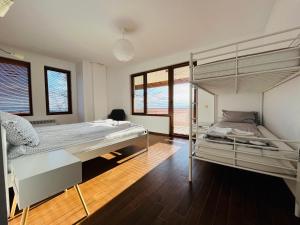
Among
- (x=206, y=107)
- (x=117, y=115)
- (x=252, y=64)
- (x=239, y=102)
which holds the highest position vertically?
(x=252, y=64)

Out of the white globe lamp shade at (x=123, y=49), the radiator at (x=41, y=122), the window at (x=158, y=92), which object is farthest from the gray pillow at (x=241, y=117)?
the radiator at (x=41, y=122)

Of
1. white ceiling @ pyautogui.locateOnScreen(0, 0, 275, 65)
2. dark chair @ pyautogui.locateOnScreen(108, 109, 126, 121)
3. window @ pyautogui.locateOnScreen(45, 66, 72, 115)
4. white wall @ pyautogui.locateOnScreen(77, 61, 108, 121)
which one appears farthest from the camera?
dark chair @ pyautogui.locateOnScreen(108, 109, 126, 121)

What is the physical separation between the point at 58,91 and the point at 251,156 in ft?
16.1

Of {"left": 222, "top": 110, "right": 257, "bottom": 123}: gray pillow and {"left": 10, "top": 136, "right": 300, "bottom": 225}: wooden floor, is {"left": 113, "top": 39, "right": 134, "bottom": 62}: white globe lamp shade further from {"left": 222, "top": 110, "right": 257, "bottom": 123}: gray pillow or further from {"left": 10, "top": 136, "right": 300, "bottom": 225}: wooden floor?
{"left": 222, "top": 110, "right": 257, "bottom": 123}: gray pillow

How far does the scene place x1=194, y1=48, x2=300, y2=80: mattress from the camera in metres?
1.14

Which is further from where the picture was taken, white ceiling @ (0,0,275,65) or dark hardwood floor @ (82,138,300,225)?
white ceiling @ (0,0,275,65)

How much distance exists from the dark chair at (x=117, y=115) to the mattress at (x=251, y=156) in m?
3.75

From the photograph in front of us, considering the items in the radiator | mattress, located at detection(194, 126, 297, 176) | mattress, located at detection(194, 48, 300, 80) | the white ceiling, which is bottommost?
mattress, located at detection(194, 126, 297, 176)

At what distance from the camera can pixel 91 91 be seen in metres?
4.74

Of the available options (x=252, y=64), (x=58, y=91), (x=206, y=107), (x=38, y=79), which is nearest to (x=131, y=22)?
(x=252, y=64)

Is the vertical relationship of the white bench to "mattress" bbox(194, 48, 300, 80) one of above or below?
below

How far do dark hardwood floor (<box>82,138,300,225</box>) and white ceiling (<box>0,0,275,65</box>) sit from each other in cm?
241

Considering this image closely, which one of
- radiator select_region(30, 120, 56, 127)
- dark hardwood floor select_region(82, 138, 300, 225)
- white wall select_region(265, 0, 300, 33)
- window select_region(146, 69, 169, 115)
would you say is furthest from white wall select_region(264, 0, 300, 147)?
radiator select_region(30, 120, 56, 127)

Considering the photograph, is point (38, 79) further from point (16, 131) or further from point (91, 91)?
point (16, 131)
